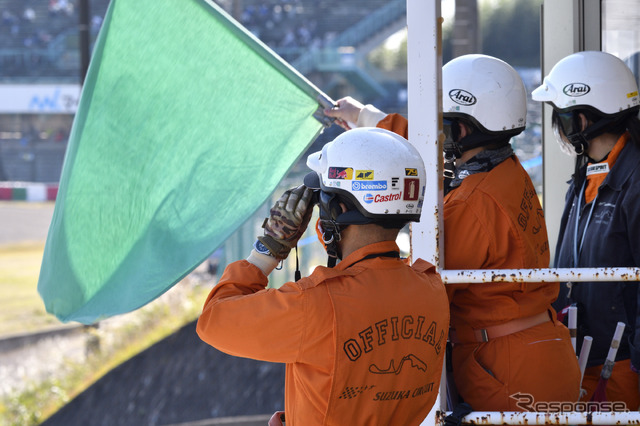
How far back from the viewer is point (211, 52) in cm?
359

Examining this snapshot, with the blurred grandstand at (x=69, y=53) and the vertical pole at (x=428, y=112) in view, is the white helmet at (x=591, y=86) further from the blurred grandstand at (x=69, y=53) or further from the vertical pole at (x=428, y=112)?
the blurred grandstand at (x=69, y=53)

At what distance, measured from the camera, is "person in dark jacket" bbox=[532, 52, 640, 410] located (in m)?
3.26

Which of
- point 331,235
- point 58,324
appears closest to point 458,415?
point 331,235

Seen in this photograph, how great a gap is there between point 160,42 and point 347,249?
1485 mm

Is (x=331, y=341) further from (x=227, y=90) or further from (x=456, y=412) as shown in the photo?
(x=227, y=90)

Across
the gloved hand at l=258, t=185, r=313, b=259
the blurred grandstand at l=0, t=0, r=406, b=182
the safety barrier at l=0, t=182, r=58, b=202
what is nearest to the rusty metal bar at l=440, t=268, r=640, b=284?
Answer: the gloved hand at l=258, t=185, r=313, b=259

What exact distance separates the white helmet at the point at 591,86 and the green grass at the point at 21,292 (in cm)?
1101

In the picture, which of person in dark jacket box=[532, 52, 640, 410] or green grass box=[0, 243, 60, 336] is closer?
person in dark jacket box=[532, 52, 640, 410]

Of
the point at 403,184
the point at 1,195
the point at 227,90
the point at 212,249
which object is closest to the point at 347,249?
the point at 403,184

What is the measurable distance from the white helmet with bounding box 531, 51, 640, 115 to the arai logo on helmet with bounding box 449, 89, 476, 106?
2.07ft

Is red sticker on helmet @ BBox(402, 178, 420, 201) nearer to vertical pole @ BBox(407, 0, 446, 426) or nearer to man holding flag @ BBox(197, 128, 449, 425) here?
man holding flag @ BBox(197, 128, 449, 425)

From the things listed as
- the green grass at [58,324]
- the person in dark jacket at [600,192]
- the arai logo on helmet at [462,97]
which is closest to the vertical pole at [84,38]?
the green grass at [58,324]

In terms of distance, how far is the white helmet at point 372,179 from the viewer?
2480 mm

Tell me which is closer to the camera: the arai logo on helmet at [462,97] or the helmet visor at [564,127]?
the arai logo on helmet at [462,97]
